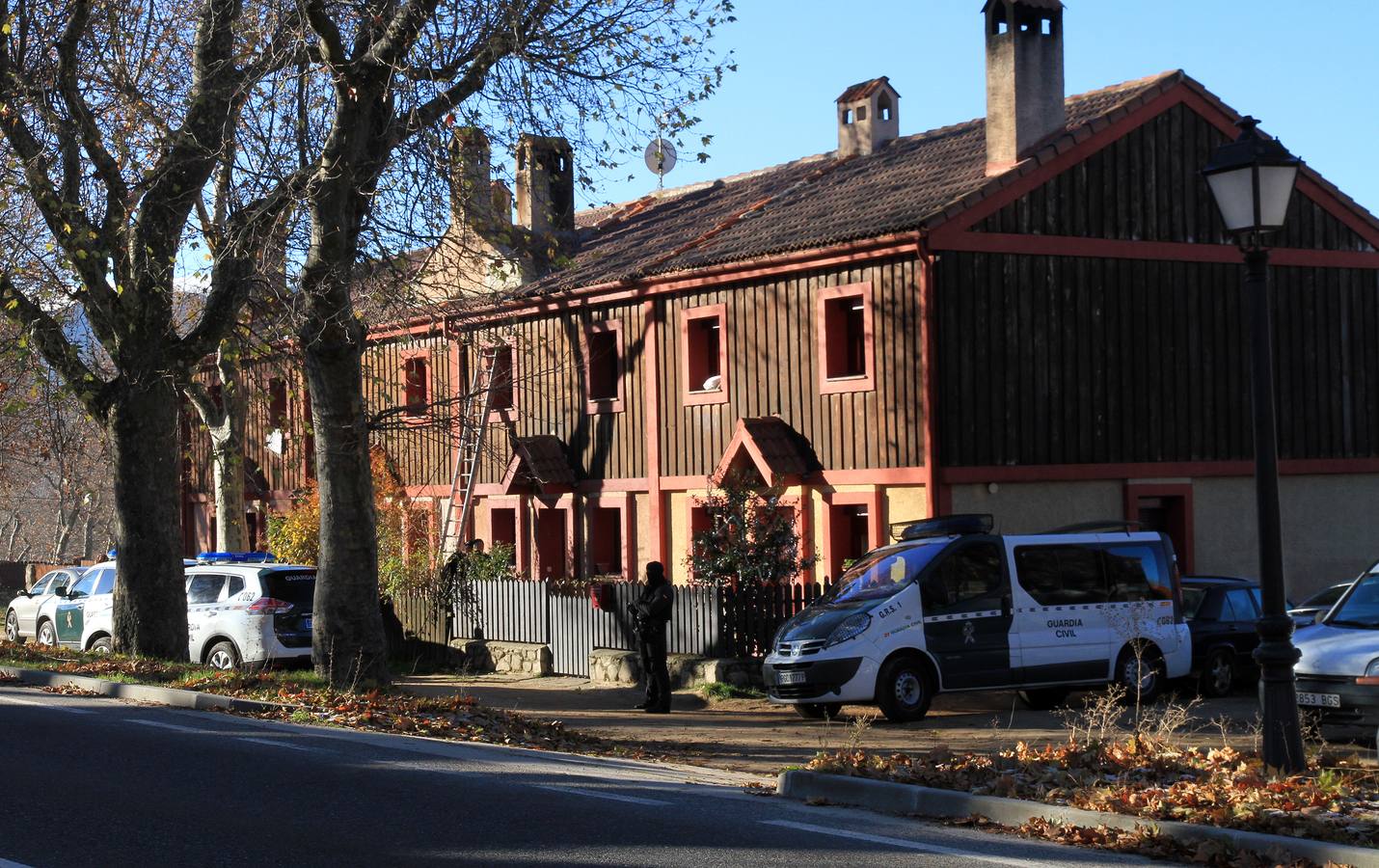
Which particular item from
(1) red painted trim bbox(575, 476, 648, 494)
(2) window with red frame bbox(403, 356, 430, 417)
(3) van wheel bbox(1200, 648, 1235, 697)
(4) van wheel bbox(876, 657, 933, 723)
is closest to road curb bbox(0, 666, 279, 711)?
(4) van wheel bbox(876, 657, 933, 723)

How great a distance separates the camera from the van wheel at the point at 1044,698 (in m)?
18.3

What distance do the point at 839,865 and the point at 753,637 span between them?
12.7 m

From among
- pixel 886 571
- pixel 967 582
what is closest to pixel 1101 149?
pixel 967 582

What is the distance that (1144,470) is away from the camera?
23.8 m

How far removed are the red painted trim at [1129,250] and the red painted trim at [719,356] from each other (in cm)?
464

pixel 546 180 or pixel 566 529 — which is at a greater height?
pixel 546 180

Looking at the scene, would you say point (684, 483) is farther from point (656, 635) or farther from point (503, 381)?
point (656, 635)

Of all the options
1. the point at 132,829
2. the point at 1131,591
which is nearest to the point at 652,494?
the point at 1131,591

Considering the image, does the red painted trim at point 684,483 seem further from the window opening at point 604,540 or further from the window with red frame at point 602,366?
the window with red frame at point 602,366

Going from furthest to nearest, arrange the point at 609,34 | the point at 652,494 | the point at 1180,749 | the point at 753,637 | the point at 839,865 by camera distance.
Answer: the point at 652,494
the point at 753,637
the point at 609,34
the point at 1180,749
the point at 839,865

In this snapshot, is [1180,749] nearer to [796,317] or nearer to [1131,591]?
[1131,591]

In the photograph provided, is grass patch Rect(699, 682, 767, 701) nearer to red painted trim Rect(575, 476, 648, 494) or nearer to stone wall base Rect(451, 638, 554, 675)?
stone wall base Rect(451, 638, 554, 675)

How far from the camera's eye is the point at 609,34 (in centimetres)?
1683

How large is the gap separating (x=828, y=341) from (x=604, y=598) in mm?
4991
